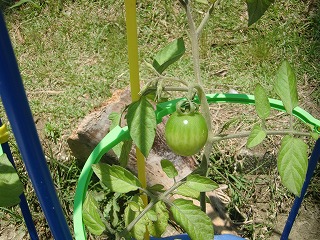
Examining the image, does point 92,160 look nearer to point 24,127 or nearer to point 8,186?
point 8,186

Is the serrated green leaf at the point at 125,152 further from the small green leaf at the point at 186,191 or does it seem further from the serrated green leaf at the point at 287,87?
the serrated green leaf at the point at 287,87

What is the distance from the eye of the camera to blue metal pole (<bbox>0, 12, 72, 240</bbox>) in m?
0.56

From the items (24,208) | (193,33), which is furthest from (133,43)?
(24,208)

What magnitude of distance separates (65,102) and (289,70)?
42.7 inches

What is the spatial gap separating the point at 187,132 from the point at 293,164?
7.3 inches

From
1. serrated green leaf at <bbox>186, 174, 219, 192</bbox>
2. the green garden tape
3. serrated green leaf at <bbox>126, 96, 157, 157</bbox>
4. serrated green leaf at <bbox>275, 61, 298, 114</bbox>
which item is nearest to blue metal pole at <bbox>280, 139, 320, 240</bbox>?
the green garden tape

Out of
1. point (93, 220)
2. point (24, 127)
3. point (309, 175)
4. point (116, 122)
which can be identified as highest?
point (24, 127)

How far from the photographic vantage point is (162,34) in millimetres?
2037

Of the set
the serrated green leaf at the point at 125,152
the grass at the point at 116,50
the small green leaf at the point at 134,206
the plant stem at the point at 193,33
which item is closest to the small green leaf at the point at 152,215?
the small green leaf at the point at 134,206

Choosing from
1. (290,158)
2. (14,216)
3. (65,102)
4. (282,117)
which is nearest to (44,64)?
(65,102)

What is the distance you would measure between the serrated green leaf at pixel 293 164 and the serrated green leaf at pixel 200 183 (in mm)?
121

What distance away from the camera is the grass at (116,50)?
179cm

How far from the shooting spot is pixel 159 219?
0.90 m

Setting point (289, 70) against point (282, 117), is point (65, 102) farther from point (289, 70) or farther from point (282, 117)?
point (289, 70)
